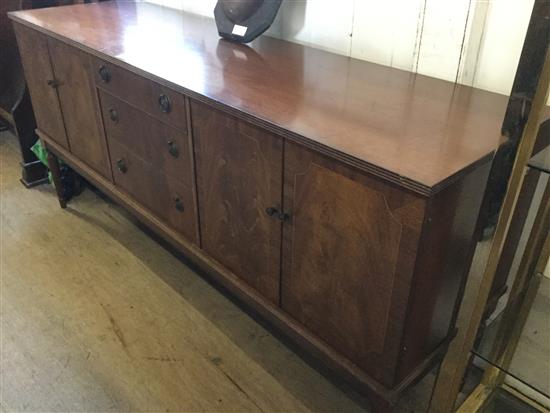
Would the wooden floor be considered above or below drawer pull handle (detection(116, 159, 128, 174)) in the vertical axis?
below

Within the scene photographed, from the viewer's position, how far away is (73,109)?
72.6 inches

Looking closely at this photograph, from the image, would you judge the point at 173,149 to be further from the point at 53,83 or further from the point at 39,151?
the point at 39,151

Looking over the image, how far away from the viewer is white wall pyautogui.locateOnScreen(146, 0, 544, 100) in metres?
1.20

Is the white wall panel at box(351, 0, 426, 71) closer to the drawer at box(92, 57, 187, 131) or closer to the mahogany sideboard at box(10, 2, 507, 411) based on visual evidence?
the mahogany sideboard at box(10, 2, 507, 411)

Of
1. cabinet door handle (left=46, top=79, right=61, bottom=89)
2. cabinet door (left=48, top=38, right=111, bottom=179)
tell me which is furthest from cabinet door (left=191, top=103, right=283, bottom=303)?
cabinet door handle (left=46, top=79, right=61, bottom=89)

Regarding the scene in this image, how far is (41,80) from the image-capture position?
1955mm

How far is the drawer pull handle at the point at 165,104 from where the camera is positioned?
135cm

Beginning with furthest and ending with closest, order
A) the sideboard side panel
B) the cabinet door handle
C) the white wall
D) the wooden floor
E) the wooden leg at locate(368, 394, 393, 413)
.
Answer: the cabinet door handle
the wooden floor
the white wall
the wooden leg at locate(368, 394, 393, 413)
the sideboard side panel

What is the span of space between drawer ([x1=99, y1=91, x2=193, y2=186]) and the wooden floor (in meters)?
0.53

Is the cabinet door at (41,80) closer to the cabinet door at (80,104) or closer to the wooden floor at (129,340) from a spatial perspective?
the cabinet door at (80,104)

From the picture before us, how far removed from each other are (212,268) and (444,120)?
2.46 feet

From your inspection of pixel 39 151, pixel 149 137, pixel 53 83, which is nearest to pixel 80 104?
pixel 53 83

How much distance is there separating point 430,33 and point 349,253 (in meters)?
0.65

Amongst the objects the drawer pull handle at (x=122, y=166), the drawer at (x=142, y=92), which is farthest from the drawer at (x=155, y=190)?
the drawer at (x=142, y=92)
